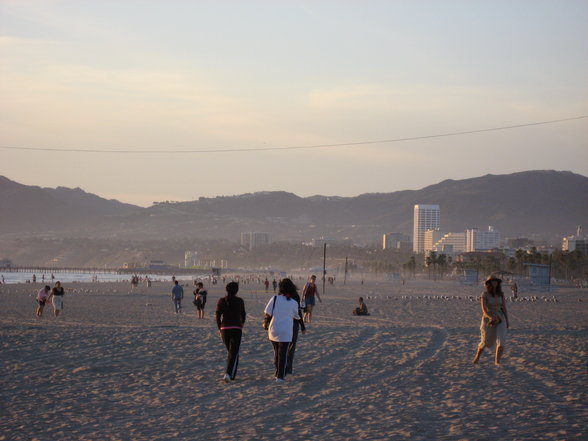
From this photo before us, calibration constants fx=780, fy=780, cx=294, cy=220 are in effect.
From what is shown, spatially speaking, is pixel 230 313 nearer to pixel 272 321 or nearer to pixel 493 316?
pixel 272 321

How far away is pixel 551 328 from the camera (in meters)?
19.3

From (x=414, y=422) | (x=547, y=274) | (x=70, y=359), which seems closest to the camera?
(x=414, y=422)

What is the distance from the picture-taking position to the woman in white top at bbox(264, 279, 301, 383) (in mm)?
10102

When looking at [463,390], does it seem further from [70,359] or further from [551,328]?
[551,328]

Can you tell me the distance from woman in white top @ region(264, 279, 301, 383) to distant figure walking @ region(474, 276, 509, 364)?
304 centimetres

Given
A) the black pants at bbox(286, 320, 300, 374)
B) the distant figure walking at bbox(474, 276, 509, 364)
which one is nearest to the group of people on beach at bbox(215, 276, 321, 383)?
the black pants at bbox(286, 320, 300, 374)

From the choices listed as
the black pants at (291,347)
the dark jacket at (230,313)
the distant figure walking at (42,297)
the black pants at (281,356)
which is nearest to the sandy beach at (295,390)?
the black pants at (291,347)

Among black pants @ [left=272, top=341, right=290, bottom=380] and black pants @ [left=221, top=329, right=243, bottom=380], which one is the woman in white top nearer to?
black pants @ [left=272, top=341, right=290, bottom=380]

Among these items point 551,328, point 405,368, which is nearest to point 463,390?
point 405,368

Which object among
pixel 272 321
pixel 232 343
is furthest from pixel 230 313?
pixel 272 321

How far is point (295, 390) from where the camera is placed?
9820mm

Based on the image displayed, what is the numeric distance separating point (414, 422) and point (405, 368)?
12.9 ft

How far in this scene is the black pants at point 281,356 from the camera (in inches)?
403

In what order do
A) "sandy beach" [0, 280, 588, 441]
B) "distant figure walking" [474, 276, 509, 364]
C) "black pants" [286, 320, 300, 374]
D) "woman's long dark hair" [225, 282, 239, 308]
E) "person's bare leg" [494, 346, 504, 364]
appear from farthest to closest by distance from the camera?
"person's bare leg" [494, 346, 504, 364], "distant figure walking" [474, 276, 509, 364], "black pants" [286, 320, 300, 374], "woman's long dark hair" [225, 282, 239, 308], "sandy beach" [0, 280, 588, 441]
